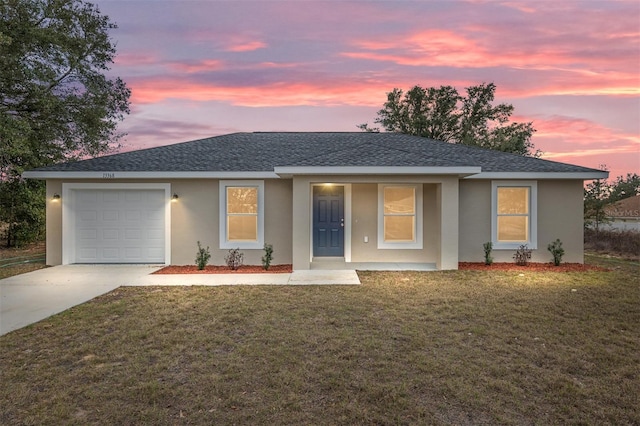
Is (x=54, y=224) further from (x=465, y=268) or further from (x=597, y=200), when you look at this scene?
(x=597, y=200)

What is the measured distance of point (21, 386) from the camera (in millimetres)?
3213

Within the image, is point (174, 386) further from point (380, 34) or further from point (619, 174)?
point (619, 174)

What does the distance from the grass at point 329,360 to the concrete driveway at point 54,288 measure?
1.42 ft

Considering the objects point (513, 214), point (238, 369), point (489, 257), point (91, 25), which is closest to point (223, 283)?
point (238, 369)

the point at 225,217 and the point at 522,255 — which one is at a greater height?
the point at 225,217

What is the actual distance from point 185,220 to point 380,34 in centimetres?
1000

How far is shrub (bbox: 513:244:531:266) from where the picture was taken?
9.65 m

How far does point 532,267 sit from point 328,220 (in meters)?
5.81

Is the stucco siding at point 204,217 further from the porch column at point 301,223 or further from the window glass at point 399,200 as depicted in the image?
the window glass at point 399,200

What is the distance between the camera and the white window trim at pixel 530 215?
9.89 m

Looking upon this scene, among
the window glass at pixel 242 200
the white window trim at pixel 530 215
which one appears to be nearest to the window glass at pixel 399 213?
the white window trim at pixel 530 215

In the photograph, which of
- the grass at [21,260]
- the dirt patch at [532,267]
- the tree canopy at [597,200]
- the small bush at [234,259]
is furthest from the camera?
the tree canopy at [597,200]

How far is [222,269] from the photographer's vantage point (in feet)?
30.4

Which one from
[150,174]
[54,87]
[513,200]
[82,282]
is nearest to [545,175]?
[513,200]
